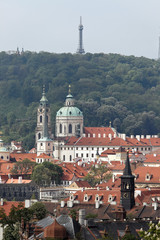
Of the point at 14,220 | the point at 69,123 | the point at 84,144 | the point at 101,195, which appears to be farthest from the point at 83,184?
the point at 69,123

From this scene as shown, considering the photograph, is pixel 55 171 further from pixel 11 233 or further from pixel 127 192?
pixel 11 233

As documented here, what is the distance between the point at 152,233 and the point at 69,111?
6034 inches

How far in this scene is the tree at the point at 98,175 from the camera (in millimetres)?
128625

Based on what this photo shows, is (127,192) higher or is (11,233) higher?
(127,192)

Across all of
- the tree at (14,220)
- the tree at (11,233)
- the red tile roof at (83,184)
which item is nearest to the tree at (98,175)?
the red tile roof at (83,184)

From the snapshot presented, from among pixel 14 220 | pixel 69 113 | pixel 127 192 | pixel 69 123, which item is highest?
pixel 69 113

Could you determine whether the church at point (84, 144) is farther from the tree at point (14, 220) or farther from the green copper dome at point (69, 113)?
the tree at point (14, 220)

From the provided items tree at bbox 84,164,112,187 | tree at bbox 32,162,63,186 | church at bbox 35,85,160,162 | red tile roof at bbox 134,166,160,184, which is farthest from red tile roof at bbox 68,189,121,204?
church at bbox 35,85,160,162

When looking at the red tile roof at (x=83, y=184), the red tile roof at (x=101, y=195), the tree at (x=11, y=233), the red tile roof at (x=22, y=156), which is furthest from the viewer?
the red tile roof at (x=22, y=156)

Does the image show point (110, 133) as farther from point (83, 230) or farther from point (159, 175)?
point (83, 230)

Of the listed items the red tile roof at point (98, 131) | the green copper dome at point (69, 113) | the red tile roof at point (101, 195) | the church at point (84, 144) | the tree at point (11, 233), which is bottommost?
the tree at point (11, 233)

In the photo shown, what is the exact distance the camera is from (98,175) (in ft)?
436

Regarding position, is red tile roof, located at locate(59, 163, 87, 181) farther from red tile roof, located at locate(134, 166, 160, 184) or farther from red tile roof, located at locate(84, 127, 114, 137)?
red tile roof, located at locate(84, 127, 114, 137)

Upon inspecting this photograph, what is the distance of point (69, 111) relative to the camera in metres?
196
